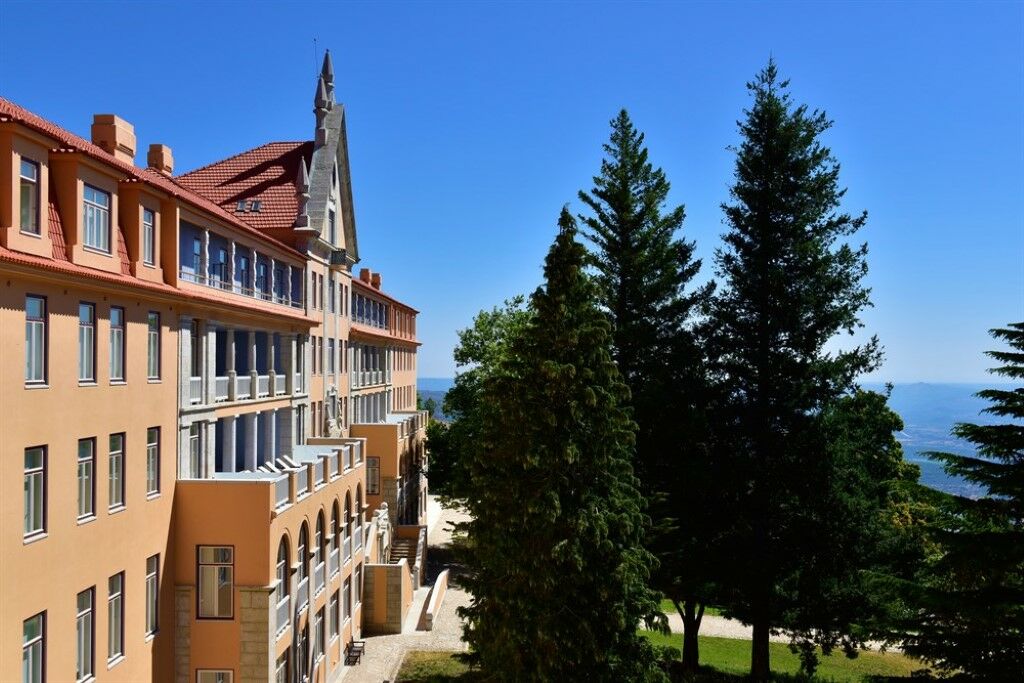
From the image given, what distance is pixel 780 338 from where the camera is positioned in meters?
30.3

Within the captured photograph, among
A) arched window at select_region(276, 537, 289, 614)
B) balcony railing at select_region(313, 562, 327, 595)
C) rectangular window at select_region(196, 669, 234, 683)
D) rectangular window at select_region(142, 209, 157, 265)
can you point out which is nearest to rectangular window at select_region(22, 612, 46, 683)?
rectangular window at select_region(196, 669, 234, 683)

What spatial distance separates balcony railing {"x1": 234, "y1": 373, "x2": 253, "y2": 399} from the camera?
24469mm

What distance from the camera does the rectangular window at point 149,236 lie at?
18062mm

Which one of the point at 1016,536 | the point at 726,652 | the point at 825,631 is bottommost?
the point at 726,652

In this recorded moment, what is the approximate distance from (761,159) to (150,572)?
24133 millimetres

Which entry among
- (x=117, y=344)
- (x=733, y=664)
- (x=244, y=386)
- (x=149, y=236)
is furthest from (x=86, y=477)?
(x=733, y=664)

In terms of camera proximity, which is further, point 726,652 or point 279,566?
point 726,652

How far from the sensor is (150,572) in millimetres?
18016

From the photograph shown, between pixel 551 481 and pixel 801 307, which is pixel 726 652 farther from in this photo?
pixel 551 481

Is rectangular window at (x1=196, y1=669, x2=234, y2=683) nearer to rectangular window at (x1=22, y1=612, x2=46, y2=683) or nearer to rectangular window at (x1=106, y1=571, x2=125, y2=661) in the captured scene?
rectangular window at (x1=106, y1=571, x2=125, y2=661)

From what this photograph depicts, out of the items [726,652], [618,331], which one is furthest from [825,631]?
[618,331]

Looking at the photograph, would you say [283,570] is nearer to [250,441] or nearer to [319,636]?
[319,636]

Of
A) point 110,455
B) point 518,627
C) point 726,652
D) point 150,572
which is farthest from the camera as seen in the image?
point 726,652

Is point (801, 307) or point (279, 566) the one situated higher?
point (801, 307)
